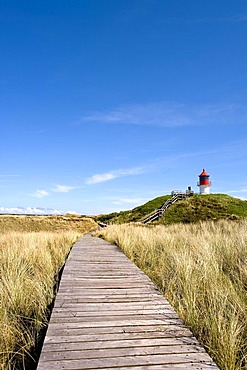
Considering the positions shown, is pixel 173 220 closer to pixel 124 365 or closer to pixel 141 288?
pixel 141 288

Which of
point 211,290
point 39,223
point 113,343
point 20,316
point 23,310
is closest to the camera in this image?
point 113,343

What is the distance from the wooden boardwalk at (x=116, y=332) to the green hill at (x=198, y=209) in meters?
26.6

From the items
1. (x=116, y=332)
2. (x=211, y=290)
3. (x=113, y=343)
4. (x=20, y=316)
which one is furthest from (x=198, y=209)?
(x=113, y=343)

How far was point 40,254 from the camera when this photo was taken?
25.6 ft

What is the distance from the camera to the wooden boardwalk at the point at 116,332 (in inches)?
95.6

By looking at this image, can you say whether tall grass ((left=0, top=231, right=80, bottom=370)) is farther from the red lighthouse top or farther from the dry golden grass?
the red lighthouse top

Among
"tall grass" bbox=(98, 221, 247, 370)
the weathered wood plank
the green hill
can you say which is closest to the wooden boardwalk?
the weathered wood plank

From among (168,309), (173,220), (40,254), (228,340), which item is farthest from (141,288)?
(173,220)

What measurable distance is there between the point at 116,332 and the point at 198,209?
34637mm

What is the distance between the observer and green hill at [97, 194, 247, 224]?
33.2 meters

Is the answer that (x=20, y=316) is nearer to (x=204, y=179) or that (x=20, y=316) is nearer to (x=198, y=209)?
(x=198, y=209)

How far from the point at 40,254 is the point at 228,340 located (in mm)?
5875

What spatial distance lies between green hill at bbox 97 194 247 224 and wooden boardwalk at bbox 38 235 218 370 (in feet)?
87.2

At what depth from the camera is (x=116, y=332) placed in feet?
9.76
